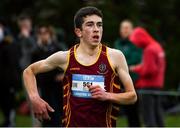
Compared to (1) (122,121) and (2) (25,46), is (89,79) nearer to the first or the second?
(2) (25,46)

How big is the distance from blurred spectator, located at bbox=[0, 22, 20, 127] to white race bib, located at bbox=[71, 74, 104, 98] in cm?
572

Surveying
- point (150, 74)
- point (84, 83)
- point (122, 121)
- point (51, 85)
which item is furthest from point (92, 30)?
point (122, 121)

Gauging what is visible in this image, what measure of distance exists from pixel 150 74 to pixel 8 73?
2678mm

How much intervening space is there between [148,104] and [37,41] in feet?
6.90

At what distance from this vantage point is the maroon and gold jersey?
268 inches

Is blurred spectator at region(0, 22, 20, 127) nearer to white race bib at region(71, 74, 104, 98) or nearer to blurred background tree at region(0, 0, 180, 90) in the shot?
white race bib at region(71, 74, 104, 98)

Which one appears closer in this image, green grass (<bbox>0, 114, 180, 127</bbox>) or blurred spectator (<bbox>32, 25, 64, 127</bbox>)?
blurred spectator (<bbox>32, 25, 64, 127</bbox>)

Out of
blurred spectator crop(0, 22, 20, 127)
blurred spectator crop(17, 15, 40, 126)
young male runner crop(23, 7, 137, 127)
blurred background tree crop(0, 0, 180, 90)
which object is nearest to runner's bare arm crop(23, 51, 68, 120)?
young male runner crop(23, 7, 137, 127)

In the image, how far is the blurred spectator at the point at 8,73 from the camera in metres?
12.6

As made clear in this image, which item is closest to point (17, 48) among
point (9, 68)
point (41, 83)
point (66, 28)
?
point (9, 68)

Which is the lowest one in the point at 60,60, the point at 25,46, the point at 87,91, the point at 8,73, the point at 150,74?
the point at 8,73

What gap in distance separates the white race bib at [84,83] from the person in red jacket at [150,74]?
4.53m

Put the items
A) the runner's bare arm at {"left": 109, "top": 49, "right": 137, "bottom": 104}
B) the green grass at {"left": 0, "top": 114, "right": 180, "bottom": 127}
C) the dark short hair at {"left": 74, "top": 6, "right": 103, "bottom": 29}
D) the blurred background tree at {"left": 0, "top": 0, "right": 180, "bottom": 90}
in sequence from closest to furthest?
the runner's bare arm at {"left": 109, "top": 49, "right": 137, "bottom": 104}
the dark short hair at {"left": 74, "top": 6, "right": 103, "bottom": 29}
the green grass at {"left": 0, "top": 114, "right": 180, "bottom": 127}
the blurred background tree at {"left": 0, "top": 0, "right": 180, "bottom": 90}

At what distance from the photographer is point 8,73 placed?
12.8m
